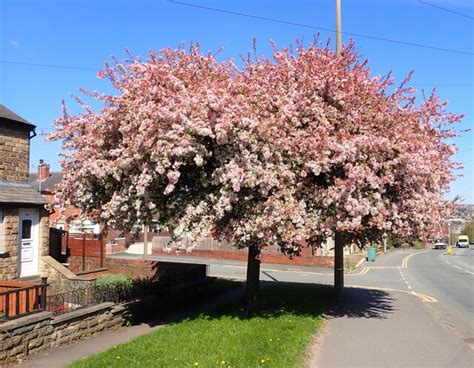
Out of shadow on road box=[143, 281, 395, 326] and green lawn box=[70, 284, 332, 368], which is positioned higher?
green lawn box=[70, 284, 332, 368]

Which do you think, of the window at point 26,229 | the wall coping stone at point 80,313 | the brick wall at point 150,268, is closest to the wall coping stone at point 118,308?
the wall coping stone at point 80,313

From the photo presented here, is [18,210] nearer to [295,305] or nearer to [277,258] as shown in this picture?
[295,305]

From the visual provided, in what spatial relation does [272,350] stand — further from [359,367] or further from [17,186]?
[17,186]

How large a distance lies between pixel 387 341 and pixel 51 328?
6.28 meters

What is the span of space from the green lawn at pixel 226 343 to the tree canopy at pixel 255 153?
170cm

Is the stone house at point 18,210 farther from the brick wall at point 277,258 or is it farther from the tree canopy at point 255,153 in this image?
the brick wall at point 277,258

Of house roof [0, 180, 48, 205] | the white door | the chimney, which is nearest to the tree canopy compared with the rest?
house roof [0, 180, 48, 205]

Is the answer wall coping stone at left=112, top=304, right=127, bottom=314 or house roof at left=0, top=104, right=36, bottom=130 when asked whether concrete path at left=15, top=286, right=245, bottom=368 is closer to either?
wall coping stone at left=112, top=304, right=127, bottom=314

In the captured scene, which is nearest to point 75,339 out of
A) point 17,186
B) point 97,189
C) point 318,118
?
point 97,189

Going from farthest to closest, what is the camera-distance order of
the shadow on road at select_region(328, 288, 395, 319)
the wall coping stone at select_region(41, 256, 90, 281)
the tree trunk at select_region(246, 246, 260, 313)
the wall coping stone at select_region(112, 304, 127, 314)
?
the wall coping stone at select_region(41, 256, 90, 281) → the shadow on road at select_region(328, 288, 395, 319) → the tree trunk at select_region(246, 246, 260, 313) → the wall coping stone at select_region(112, 304, 127, 314)

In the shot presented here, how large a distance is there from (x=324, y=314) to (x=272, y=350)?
4.37 m

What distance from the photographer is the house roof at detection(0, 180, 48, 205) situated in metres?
15.0

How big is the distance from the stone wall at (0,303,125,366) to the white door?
6518mm

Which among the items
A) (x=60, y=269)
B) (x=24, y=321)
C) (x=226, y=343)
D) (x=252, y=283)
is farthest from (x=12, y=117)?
(x=226, y=343)
